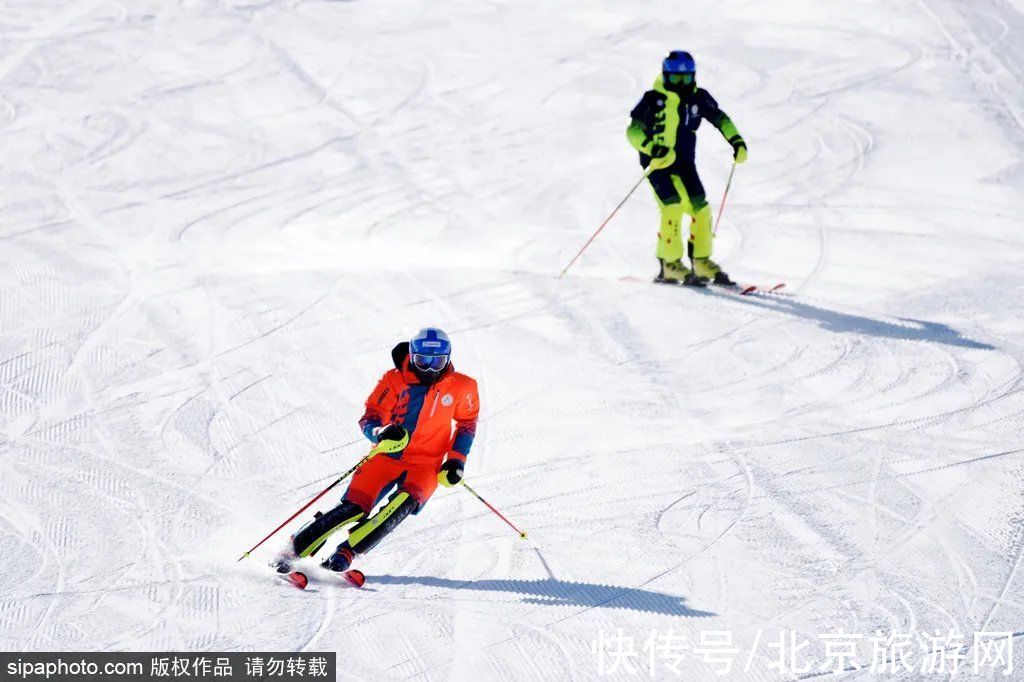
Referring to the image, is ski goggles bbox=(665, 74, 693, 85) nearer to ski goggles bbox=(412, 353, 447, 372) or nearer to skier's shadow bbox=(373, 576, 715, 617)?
ski goggles bbox=(412, 353, 447, 372)

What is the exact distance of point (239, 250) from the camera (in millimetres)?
11664

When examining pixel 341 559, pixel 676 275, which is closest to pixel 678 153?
pixel 676 275

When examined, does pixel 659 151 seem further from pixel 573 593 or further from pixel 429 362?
pixel 573 593

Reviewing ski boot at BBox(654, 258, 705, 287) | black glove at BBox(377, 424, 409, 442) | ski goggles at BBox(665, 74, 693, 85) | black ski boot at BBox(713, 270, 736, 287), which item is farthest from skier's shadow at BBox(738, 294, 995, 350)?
black glove at BBox(377, 424, 409, 442)

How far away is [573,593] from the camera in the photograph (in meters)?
7.19

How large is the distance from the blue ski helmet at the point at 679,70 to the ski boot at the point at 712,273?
146 cm

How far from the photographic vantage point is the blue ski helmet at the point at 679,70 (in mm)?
10594

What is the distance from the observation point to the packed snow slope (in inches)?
282

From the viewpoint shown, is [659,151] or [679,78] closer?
[679,78]

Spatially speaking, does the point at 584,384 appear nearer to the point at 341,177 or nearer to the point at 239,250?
the point at 239,250

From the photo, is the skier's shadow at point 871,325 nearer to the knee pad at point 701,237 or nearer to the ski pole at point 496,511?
the knee pad at point 701,237

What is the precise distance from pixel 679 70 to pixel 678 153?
26.9 inches

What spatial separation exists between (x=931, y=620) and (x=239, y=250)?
687cm

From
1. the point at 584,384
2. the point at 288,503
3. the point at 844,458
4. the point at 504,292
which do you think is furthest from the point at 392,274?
the point at 844,458
